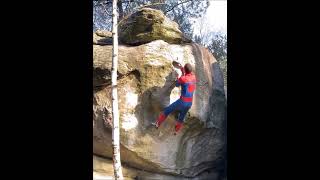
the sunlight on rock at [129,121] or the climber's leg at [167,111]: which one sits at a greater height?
the climber's leg at [167,111]

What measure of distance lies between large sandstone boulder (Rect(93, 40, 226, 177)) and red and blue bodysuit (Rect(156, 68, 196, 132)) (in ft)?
0.32

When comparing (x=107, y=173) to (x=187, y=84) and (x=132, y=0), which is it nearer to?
(x=187, y=84)

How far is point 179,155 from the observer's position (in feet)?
24.9

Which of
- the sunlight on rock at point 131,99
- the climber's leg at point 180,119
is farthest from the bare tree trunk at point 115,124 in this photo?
the climber's leg at point 180,119

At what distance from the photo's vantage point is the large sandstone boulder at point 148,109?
290 inches

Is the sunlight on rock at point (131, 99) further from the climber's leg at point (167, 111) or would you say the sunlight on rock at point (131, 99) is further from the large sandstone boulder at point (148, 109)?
the climber's leg at point (167, 111)

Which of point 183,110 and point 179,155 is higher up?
point 183,110

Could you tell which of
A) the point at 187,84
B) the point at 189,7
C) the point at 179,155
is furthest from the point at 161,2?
the point at 179,155

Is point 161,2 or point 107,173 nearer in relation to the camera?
point 107,173

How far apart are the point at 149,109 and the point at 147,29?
148 centimetres

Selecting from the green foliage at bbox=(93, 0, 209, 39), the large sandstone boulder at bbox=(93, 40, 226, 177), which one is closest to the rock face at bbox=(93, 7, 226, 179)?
the large sandstone boulder at bbox=(93, 40, 226, 177)

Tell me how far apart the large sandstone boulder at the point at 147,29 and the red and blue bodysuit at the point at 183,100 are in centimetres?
89

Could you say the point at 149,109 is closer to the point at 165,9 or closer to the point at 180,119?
the point at 180,119

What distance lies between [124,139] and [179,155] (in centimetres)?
103
